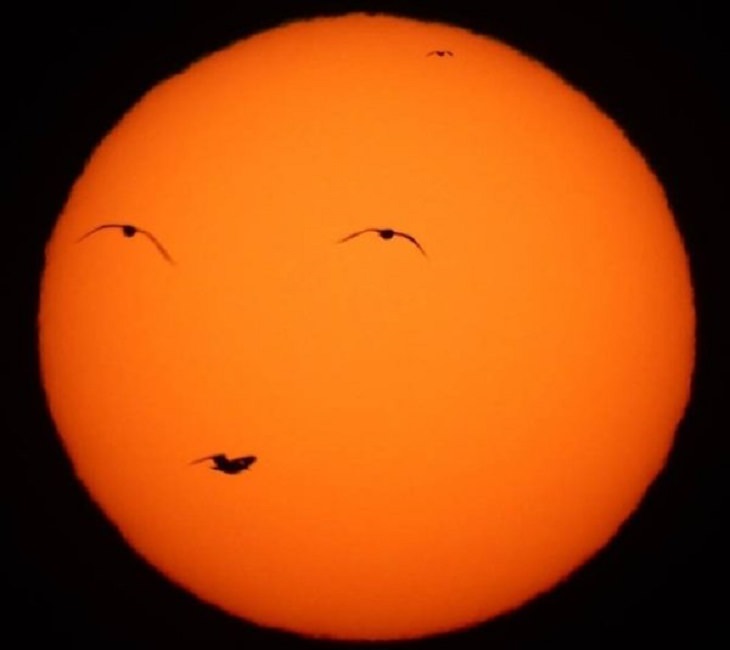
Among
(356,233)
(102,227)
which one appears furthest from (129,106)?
(356,233)

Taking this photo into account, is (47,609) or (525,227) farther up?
(525,227)

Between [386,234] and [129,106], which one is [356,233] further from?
[129,106]

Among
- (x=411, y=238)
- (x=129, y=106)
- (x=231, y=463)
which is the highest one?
(x=129, y=106)

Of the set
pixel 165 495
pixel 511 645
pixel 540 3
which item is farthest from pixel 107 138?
pixel 511 645

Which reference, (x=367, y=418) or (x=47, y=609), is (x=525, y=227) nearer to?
(x=367, y=418)

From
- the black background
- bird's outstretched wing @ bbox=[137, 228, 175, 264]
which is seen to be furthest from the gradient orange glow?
the black background

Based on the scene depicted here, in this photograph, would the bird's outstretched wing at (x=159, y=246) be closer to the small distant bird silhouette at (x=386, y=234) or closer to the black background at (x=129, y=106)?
the small distant bird silhouette at (x=386, y=234)

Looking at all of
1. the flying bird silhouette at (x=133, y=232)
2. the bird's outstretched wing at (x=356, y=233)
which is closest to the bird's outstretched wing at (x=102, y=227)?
the flying bird silhouette at (x=133, y=232)
